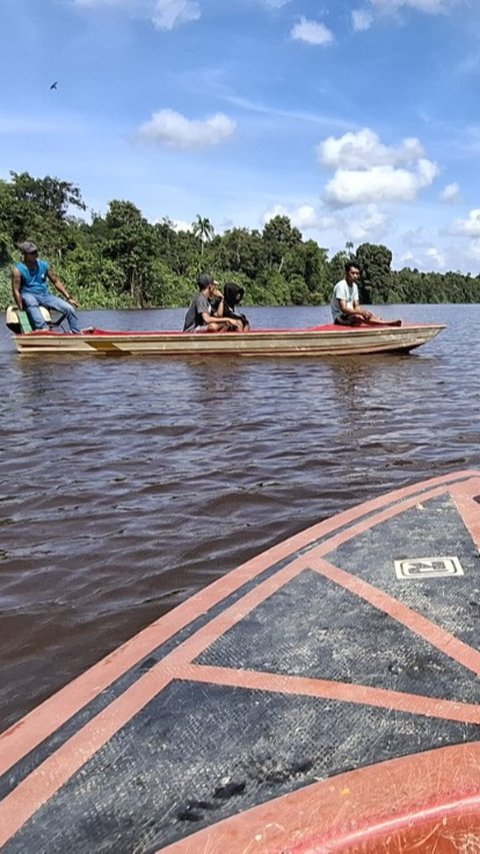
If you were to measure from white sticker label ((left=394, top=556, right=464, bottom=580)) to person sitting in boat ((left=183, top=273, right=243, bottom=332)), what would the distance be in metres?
10.3

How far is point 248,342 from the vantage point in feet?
39.3

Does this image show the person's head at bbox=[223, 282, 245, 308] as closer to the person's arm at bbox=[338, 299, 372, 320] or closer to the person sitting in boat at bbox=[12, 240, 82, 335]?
the person's arm at bbox=[338, 299, 372, 320]

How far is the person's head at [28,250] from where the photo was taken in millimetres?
11039

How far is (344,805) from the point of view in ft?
3.70

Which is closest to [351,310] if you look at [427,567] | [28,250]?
[28,250]

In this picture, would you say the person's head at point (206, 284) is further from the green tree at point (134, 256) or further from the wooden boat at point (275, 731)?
the green tree at point (134, 256)

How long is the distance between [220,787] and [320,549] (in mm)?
1225

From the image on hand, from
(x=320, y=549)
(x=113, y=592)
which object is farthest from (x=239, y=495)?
(x=320, y=549)

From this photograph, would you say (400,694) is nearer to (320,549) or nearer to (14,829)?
(14,829)

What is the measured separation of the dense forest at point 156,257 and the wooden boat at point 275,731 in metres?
37.3

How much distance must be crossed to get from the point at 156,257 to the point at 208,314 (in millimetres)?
45258

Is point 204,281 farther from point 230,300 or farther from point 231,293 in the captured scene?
point 230,300

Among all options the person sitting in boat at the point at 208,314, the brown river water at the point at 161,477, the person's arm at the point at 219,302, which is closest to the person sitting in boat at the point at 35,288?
the person sitting in boat at the point at 208,314

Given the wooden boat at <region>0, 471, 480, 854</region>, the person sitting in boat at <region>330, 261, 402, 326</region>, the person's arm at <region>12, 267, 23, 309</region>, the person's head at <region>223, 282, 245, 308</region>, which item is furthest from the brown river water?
the person's head at <region>223, 282, 245, 308</region>
